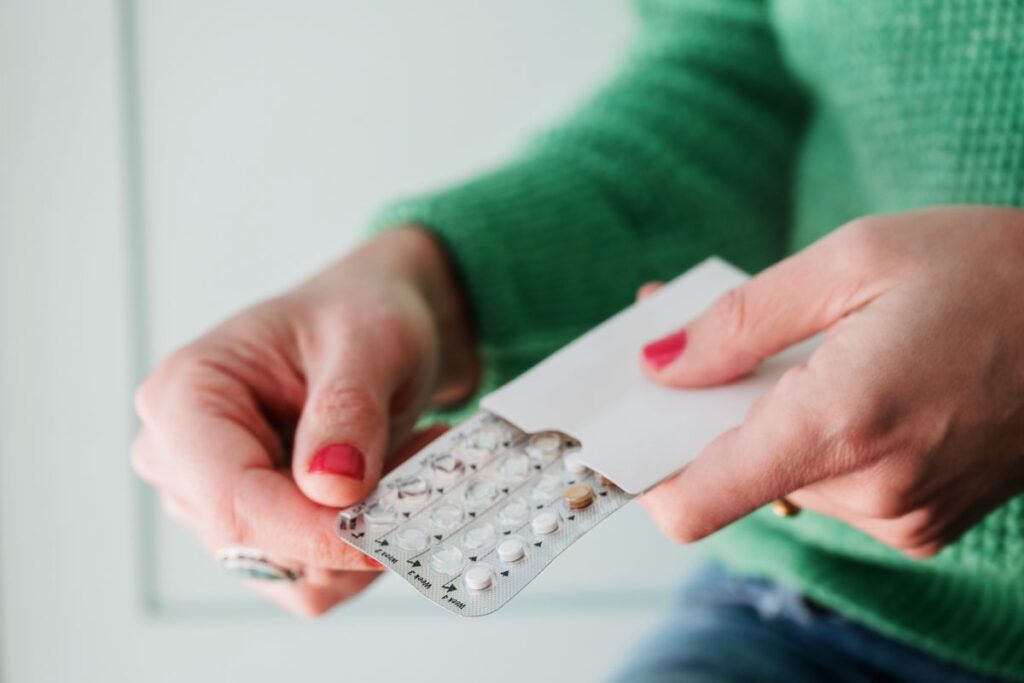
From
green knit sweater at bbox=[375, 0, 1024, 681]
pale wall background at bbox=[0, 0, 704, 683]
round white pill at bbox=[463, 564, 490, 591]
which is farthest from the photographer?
pale wall background at bbox=[0, 0, 704, 683]

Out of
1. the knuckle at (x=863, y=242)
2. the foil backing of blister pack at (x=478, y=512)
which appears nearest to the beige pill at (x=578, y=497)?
the foil backing of blister pack at (x=478, y=512)

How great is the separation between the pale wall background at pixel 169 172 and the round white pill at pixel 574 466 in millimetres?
542

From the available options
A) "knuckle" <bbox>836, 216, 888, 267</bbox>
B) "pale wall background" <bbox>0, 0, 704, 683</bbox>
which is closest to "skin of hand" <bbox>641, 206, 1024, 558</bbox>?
"knuckle" <bbox>836, 216, 888, 267</bbox>

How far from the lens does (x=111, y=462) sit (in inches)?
34.9

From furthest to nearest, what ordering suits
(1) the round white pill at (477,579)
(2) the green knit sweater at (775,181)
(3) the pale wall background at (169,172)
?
1. (3) the pale wall background at (169,172)
2. (2) the green knit sweater at (775,181)
3. (1) the round white pill at (477,579)

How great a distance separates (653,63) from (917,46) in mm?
183

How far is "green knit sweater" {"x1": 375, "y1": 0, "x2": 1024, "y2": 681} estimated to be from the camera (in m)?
0.43

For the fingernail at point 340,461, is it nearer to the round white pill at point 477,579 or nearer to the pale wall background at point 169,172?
the round white pill at point 477,579

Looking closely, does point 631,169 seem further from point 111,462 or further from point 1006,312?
point 111,462

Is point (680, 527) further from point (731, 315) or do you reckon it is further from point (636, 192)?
point (636, 192)

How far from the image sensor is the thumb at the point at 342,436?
0.32 m

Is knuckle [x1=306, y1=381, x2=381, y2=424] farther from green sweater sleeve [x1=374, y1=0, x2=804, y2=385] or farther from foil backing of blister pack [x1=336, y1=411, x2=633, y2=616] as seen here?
green sweater sleeve [x1=374, y1=0, x2=804, y2=385]

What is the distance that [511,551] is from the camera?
→ 29cm

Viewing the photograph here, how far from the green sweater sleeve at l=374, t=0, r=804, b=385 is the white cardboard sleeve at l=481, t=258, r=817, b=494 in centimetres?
12
